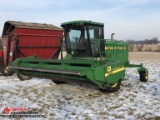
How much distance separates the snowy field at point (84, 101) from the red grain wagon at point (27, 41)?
3061 millimetres

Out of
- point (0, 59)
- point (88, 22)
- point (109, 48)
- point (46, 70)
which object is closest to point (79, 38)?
point (88, 22)

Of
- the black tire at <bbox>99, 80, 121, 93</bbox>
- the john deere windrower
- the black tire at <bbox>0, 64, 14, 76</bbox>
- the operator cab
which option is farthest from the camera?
the black tire at <bbox>0, 64, 14, 76</bbox>

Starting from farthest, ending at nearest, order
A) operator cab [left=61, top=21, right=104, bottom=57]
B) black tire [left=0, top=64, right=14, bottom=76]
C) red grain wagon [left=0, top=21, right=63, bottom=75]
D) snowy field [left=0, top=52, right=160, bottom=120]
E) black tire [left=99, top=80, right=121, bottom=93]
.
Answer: black tire [left=0, top=64, right=14, bottom=76] → red grain wagon [left=0, top=21, right=63, bottom=75] → operator cab [left=61, top=21, right=104, bottom=57] → black tire [left=99, top=80, right=121, bottom=93] → snowy field [left=0, top=52, right=160, bottom=120]

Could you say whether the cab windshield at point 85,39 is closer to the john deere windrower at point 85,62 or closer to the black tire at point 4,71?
the john deere windrower at point 85,62

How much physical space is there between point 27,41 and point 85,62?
5.56 meters

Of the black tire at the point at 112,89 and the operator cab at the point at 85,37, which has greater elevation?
the operator cab at the point at 85,37

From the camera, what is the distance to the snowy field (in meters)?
5.37

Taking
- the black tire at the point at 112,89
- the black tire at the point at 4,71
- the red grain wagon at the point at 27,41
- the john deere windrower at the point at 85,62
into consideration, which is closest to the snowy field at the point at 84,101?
the black tire at the point at 112,89

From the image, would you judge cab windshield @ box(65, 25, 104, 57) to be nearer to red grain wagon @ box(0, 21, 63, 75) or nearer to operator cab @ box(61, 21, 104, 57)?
operator cab @ box(61, 21, 104, 57)

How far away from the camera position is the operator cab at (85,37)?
28.3 ft

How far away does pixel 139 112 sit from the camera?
551cm

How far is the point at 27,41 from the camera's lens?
11570 mm

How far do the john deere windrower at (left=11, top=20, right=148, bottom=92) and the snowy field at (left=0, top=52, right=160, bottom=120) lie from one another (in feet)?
1.67

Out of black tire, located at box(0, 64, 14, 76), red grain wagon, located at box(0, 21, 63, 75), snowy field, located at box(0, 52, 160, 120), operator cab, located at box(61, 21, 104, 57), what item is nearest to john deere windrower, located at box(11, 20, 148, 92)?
operator cab, located at box(61, 21, 104, 57)
